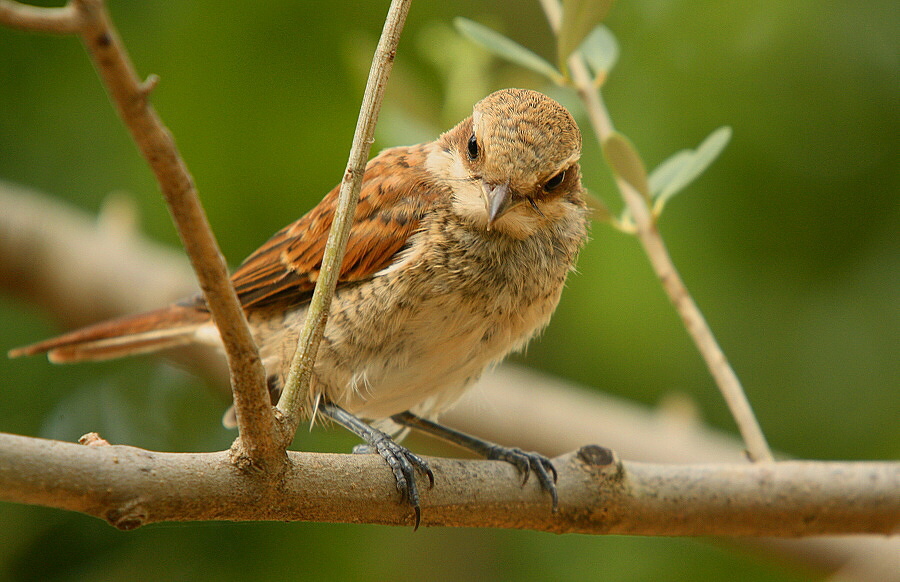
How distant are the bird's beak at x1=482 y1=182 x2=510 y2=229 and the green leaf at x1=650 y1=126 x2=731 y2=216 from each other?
1.78 feet

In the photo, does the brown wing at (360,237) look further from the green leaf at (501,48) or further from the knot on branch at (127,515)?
the knot on branch at (127,515)

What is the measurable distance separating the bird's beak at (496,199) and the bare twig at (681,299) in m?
0.40

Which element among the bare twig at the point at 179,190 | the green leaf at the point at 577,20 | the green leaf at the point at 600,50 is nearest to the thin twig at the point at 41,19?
the bare twig at the point at 179,190

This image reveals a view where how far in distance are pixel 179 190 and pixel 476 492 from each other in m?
1.20

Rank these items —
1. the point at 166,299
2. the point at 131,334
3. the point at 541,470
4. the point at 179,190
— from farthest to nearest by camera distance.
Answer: the point at 166,299 < the point at 131,334 < the point at 541,470 < the point at 179,190

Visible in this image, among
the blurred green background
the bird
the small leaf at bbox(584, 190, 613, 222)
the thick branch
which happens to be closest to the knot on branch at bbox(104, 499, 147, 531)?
the thick branch

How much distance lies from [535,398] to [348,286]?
6.18ft

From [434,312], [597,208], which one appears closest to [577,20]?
[597,208]

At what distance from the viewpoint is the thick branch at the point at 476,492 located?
1.51 meters

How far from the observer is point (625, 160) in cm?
241

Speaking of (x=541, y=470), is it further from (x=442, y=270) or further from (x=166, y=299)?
(x=166, y=299)

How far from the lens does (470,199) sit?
252 cm

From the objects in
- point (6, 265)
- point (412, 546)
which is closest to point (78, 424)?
point (6, 265)

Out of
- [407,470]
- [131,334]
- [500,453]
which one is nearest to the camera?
[407,470]
